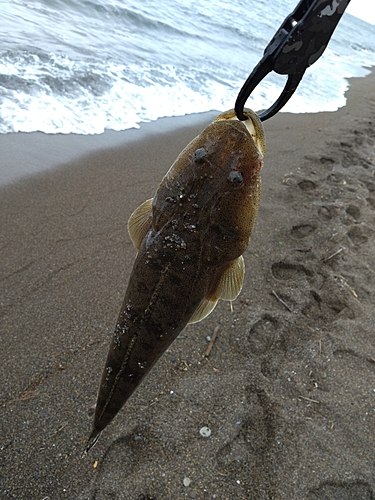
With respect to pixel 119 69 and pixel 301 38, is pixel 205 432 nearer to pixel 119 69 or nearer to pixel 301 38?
pixel 301 38

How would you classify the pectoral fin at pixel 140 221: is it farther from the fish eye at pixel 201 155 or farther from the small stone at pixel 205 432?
the small stone at pixel 205 432

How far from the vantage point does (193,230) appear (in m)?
2.16

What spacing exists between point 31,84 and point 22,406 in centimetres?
670

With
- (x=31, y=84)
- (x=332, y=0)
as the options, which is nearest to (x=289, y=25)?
(x=332, y=0)

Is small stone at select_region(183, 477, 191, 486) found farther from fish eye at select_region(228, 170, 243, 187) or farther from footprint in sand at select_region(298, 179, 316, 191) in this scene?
footprint in sand at select_region(298, 179, 316, 191)

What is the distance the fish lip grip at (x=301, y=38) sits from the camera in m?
1.43

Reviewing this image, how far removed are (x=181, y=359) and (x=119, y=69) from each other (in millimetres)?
8693

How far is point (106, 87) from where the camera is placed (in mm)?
9047

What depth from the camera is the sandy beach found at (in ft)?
9.74

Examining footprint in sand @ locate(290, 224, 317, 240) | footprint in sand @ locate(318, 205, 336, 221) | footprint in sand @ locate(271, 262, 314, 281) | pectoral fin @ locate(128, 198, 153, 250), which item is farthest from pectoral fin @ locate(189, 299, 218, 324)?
footprint in sand @ locate(318, 205, 336, 221)

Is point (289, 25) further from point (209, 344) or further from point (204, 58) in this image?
point (204, 58)

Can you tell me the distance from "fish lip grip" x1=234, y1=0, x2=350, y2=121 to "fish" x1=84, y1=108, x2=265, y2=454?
1.84ft

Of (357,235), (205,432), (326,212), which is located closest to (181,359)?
(205,432)

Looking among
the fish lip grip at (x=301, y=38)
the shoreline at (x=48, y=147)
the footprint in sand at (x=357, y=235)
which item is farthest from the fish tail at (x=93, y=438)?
the footprint in sand at (x=357, y=235)
